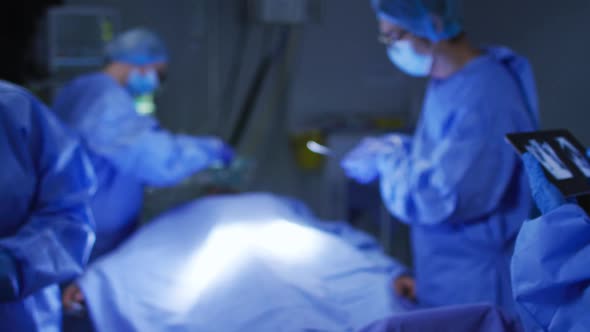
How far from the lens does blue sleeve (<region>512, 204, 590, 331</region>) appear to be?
994 mm

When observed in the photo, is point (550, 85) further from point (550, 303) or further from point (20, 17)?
point (20, 17)

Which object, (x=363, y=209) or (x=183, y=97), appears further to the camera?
(x=183, y=97)

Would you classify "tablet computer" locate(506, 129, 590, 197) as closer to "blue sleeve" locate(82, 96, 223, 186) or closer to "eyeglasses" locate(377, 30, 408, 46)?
"eyeglasses" locate(377, 30, 408, 46)

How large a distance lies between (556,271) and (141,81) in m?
1.98

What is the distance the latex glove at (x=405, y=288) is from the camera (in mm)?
1934

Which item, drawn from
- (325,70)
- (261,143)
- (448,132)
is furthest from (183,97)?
(448,132)

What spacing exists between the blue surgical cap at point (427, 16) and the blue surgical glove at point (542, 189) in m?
0.73

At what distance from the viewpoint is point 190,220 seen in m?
2.26

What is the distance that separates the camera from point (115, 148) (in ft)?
7.36

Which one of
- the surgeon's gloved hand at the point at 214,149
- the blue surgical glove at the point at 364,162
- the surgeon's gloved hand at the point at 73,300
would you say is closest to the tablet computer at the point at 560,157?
the blue surgical glove at the point at 364,162

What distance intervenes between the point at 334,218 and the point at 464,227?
164 cm

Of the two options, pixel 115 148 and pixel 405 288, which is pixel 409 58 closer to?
pixel 405 288

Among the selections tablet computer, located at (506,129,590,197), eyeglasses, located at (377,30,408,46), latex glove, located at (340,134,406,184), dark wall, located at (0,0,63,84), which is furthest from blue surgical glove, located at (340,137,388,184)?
dark wall, located at (0,0,63,84)

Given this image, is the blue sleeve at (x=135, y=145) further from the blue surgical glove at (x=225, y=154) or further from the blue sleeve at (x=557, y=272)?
the blue sleeve at (x=557, y=272)
